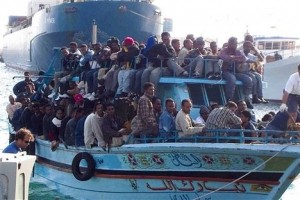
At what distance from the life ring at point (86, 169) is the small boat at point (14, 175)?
6926mm

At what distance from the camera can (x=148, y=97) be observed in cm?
1133

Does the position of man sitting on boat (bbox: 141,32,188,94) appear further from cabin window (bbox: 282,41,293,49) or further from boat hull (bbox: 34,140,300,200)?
cabin window (bbox: 282,41,293,49)

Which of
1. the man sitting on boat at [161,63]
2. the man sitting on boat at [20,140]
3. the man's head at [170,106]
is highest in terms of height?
the man sitting on boat at [161,63]

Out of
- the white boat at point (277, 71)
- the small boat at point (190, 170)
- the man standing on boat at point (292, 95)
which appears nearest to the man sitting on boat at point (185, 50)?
the small boat at point (190, 170)

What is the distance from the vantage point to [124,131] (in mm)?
11664

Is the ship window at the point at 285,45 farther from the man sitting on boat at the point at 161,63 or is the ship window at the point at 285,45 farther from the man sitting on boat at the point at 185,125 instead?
the man sitting on boat at the point at 185,125

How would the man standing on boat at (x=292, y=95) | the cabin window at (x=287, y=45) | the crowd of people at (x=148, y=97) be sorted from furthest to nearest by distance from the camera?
the cabin window at (x=287, y=45), the crowd of people at (x=148, y=97), the man standing on boat at (x=292, y=95)

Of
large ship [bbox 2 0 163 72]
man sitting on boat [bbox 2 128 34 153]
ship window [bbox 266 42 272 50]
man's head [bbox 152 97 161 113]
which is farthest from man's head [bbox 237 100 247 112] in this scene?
ship window [bbox 266 42 272 50]

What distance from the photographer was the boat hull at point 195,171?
33.9 ft

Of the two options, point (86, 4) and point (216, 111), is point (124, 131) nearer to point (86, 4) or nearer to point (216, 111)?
point (216, 111)

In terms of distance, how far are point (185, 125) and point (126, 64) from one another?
7.85 feet

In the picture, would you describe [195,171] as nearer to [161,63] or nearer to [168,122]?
[168,122]

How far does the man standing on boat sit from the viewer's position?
10930mm

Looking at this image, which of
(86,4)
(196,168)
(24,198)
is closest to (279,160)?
(196,168)
